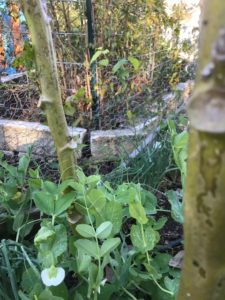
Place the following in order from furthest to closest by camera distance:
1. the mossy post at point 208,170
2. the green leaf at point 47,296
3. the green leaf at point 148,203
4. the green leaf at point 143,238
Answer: the green leaf at point 148,203, the green leaf at point 143,238, the green leaf at point 47,296, the mossy post at point 208,170

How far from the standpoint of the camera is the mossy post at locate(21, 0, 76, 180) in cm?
66

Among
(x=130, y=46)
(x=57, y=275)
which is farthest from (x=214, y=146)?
(x=130, y=46)

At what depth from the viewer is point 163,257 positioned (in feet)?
2.51

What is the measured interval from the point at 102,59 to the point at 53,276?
6.12 feet

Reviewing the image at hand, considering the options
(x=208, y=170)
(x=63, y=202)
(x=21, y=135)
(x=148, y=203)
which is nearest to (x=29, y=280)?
(x=63, y=202)

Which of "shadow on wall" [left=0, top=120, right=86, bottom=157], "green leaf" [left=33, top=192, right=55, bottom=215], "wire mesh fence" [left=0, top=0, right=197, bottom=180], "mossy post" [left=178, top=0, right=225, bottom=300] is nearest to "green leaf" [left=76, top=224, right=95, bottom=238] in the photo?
"green leaf" [left=33, top=192, right=55, bottom=215]

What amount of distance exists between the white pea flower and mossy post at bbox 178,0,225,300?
0.28 meters

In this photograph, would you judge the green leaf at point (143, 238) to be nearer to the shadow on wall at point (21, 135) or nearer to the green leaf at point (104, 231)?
the green leaf at point (104, 231)

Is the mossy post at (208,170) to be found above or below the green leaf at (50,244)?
above

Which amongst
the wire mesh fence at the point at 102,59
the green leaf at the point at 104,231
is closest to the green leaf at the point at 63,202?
the green leaf at the point at 104,231

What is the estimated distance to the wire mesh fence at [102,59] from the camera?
2283 millimetres

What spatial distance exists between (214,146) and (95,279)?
1.36ft

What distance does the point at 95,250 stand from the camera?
63cm

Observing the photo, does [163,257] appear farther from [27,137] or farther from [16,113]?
[16,113]
